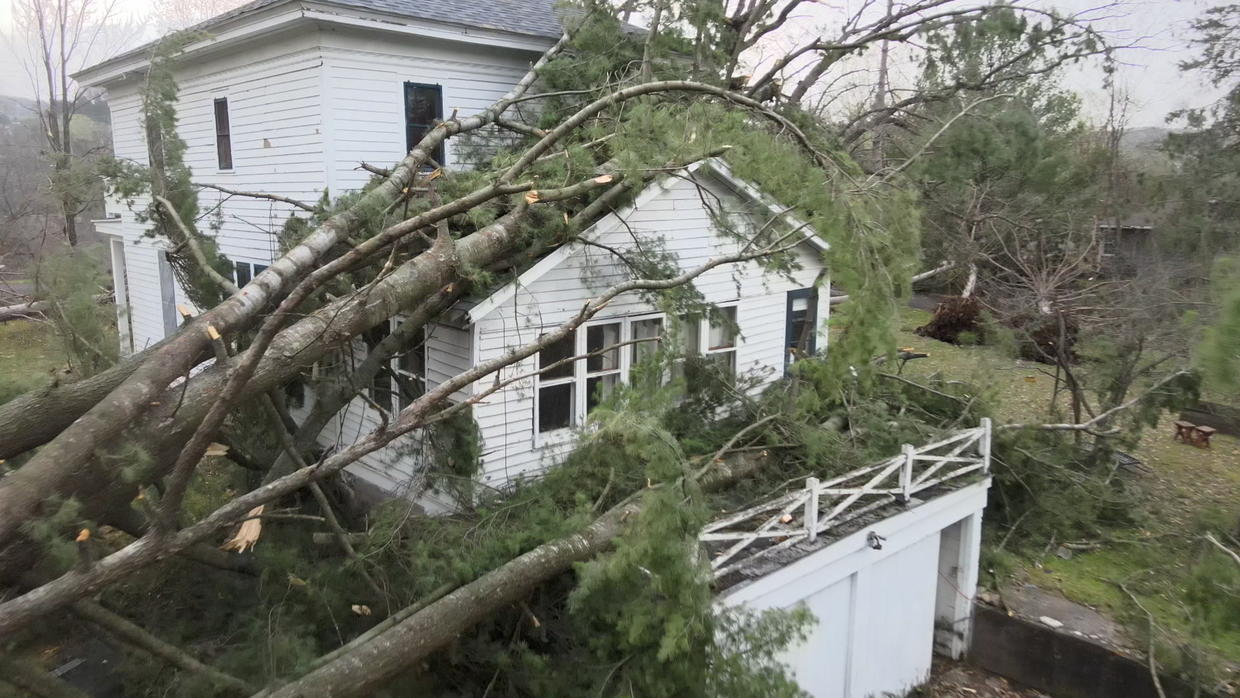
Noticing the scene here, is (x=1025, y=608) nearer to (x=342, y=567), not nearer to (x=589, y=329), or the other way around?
(x=589, y=329)

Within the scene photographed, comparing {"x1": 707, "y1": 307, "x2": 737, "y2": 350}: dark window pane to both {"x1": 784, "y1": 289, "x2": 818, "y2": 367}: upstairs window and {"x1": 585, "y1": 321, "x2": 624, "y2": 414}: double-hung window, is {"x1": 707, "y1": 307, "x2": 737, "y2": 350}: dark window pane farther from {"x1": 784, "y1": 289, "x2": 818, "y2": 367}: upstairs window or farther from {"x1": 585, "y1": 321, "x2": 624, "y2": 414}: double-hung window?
{"x1": 585, "y1": 321, "x2": 624, "y2": 414}: double-hung window

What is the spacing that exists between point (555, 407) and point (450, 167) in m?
3.87

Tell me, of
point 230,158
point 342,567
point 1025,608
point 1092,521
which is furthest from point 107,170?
point 1092,521

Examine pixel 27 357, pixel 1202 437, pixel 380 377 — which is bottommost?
pixel 1202 437

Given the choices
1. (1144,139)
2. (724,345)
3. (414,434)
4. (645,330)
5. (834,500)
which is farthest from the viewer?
(1144,139)

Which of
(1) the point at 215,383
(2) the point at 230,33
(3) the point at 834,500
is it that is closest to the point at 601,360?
(3) the point at 834,500

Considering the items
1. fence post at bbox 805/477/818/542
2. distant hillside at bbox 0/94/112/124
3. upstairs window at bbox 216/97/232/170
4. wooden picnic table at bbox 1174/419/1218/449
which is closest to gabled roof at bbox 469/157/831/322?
fence post at bbox 805/477/818/542

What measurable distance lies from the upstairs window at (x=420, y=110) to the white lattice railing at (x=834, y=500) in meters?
6.40

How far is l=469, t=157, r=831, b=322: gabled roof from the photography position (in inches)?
287

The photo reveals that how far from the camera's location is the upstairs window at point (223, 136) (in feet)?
36.6

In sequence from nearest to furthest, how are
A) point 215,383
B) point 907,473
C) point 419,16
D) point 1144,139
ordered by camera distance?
point 215,383 < point 907,473 < point 419,16 < point 1144,139

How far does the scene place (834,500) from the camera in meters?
7.43

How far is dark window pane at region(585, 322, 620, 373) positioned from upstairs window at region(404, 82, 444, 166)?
3.45 meters

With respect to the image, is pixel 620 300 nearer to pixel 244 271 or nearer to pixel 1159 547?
pixel 244 271
